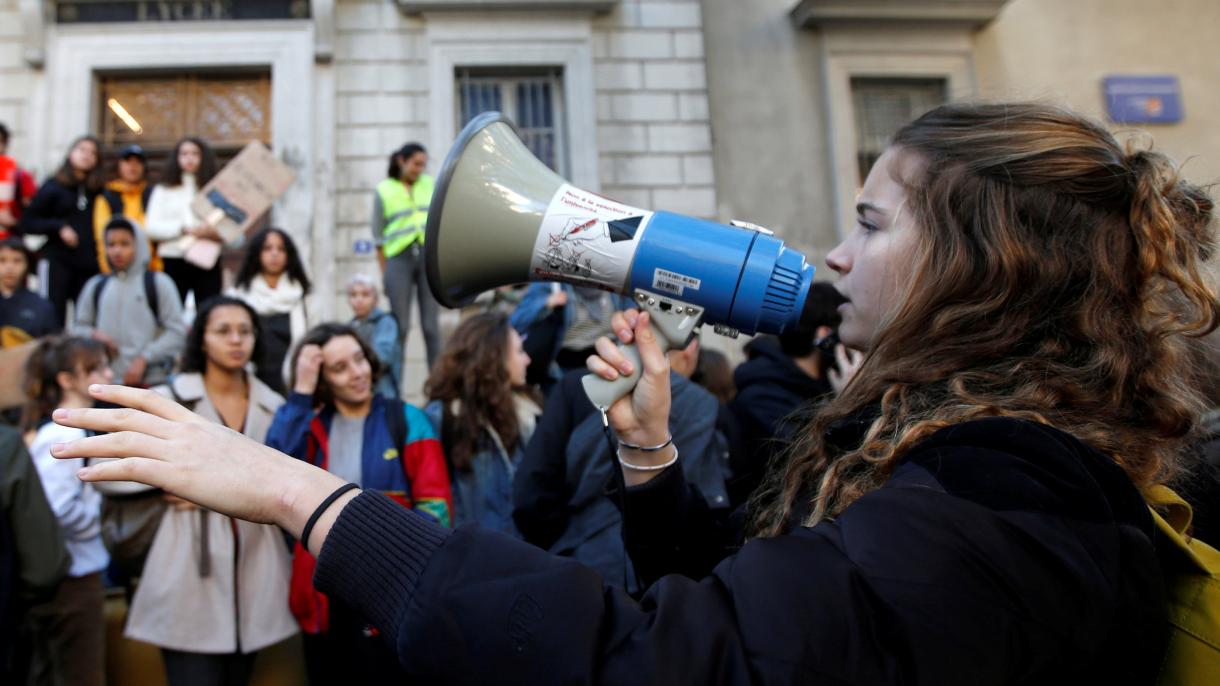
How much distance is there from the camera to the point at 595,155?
9.76 m

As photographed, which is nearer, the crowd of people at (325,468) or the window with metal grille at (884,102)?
the crowd of people at (325,468)

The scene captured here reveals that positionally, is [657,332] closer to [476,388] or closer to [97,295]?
[476,388]

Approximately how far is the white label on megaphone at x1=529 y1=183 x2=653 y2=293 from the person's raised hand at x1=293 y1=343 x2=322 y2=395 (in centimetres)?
216

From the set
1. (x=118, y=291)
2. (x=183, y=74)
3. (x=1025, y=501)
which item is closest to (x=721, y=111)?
(x=183, y=74)

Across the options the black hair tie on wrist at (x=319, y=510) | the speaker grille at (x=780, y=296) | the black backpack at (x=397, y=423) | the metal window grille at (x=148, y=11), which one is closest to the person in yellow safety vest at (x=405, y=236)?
the black backpack at (x=397, y=423)

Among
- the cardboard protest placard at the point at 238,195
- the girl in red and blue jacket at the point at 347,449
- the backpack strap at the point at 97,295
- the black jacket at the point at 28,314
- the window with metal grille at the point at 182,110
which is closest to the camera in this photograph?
the girl in red and blue jacket at the point at 347,449

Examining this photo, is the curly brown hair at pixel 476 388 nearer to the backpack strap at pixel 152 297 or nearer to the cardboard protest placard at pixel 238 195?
the backpack strap at pixel 152 297

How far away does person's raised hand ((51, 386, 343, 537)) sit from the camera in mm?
1136

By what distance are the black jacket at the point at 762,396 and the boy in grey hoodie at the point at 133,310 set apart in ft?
12.6

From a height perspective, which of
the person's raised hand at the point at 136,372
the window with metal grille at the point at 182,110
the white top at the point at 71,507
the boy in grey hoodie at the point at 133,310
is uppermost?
the window with metal grille at the point at 182,110

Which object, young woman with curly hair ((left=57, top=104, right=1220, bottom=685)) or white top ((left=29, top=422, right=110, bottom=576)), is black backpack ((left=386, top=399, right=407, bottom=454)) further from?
young woman with curly hair ((left=57, top=104, right=1220, bottom=685))

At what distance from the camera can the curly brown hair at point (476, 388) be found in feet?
12.4

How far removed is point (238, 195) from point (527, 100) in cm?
441

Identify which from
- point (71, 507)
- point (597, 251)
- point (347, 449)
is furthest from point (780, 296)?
point (71, 507)
